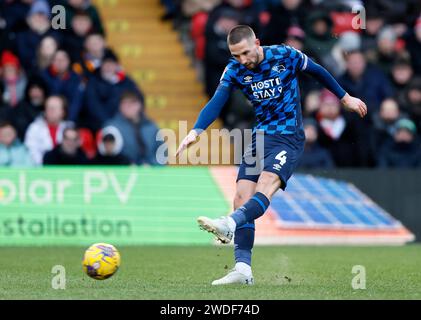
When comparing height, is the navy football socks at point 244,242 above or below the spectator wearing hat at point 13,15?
below

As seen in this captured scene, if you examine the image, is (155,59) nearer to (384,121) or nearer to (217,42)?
(217,42)

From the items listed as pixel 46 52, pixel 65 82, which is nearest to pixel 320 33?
pixel 65 82

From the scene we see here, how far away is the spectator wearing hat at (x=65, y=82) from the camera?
1927 centimetres

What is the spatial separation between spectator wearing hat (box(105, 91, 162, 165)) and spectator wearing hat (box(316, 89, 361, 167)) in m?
2.92

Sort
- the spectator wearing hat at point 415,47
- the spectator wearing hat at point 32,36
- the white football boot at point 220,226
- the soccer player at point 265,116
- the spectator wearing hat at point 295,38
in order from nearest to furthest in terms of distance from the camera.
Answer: the white football boot at point 220,226, the soccer player at point 265,116, the spectator wearing hat at point 32,36, the spectator wearing hat at point 295,38, the spectator wearing hat at point 415,47

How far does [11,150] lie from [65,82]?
1791mm

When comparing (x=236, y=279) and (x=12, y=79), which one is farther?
(x=12, y=79)

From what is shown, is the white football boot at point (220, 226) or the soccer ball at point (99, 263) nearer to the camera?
the white football boot at point (220, 226)

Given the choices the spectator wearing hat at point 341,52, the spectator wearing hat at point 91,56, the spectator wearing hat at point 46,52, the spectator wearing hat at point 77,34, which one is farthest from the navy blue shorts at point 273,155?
the spectator wearing hat at point 341,52

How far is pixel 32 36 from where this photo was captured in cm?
1977

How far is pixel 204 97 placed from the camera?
2258 cm

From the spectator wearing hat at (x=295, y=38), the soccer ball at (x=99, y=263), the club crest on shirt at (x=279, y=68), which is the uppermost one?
the club crest on shirt at (x=279, y=68)

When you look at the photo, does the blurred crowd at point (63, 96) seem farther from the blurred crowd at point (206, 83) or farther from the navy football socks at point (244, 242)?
the navy football socks at point (244, 242)
